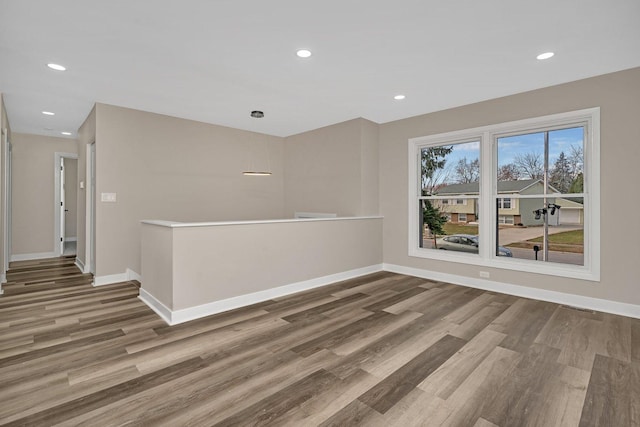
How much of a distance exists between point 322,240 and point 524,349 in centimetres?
265

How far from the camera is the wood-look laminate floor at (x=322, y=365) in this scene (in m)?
1.78

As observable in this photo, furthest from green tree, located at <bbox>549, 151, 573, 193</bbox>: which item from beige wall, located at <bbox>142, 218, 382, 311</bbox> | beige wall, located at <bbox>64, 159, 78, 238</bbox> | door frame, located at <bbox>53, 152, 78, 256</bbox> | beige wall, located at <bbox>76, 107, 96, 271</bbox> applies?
beige wall, located at <bbox>64, 159, 78, 238</bbox>

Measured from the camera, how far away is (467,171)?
468 cm

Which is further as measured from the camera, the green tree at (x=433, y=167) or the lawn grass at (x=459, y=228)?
the green tree at (x=433, y=167)

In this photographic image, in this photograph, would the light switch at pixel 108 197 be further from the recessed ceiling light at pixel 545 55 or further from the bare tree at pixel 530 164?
the bare tree at pixel 530 164

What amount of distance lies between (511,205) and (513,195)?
0.14 meters

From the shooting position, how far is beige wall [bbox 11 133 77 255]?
6.19 metres

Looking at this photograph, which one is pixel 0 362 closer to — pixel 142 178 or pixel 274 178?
pixel 142 178

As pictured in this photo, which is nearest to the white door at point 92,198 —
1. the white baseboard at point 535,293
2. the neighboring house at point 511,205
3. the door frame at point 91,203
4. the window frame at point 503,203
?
the door frame at point 91,203

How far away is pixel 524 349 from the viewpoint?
2582 millimetres

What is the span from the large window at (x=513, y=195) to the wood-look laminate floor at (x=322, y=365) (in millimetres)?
791

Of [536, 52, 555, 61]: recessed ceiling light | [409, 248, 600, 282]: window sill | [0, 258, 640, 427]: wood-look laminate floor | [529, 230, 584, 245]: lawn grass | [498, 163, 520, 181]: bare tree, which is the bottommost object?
[0, 258, 640, 427]: wood-look laminate floor

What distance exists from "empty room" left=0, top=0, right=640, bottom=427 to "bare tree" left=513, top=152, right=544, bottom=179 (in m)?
0.02

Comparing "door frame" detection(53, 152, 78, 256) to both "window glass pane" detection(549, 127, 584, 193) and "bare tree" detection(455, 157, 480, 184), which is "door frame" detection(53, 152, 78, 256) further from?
"window glass pane" detection(549, 127, 584, 193)
